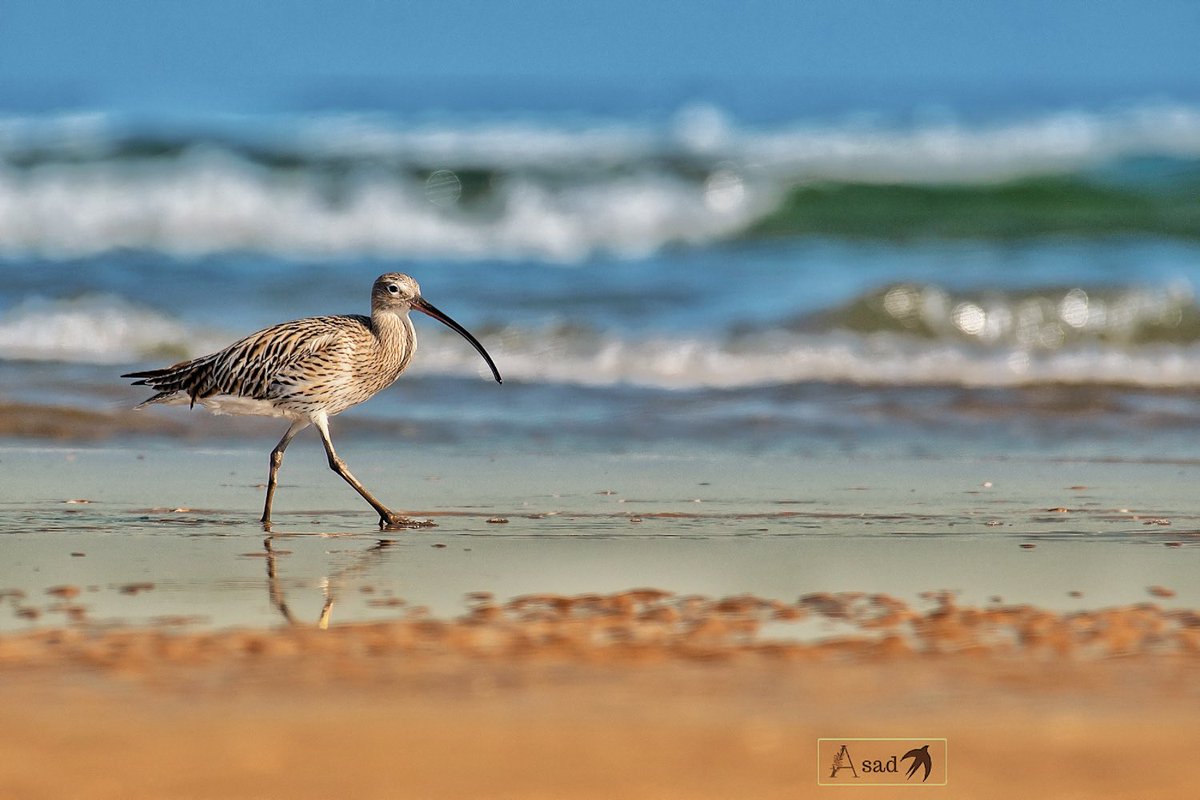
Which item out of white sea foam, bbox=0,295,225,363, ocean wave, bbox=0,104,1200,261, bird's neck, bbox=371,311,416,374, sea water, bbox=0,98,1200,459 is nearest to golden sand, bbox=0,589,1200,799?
bird's neck, bbox=371,311,416,374

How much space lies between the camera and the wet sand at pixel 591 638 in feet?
10.2

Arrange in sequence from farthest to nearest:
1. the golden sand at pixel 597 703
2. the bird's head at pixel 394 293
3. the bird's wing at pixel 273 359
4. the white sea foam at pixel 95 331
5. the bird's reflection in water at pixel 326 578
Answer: the white sea foam at pixel 95 331, the bird's head at pixel 394 293, the bird's wing at pixel 273 359, the bird's reflection in water at pixel 326 578, the golden sand at pixel 597 703

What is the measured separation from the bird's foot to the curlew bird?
243 millimetres

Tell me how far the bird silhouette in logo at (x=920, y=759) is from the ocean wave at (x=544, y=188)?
1384cm

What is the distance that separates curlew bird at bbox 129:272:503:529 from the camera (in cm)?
653

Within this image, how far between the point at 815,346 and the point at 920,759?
848 centimetres

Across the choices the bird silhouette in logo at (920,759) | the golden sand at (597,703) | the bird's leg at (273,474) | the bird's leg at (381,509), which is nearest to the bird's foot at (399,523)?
the bird's leg at (381,509)

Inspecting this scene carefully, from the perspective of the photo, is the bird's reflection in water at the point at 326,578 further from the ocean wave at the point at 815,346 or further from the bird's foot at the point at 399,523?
the ocean wave at the point at 815,346

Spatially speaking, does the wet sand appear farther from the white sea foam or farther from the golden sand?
the white sea foam

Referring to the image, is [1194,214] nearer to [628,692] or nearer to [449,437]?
[449,437]

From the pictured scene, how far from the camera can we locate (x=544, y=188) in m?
19.1

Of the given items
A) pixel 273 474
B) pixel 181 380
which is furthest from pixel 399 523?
pixel 181 380

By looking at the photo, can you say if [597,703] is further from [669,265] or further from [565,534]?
[669,265]

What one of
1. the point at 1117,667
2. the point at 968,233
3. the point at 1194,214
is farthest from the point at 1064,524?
the point at 1194,214
